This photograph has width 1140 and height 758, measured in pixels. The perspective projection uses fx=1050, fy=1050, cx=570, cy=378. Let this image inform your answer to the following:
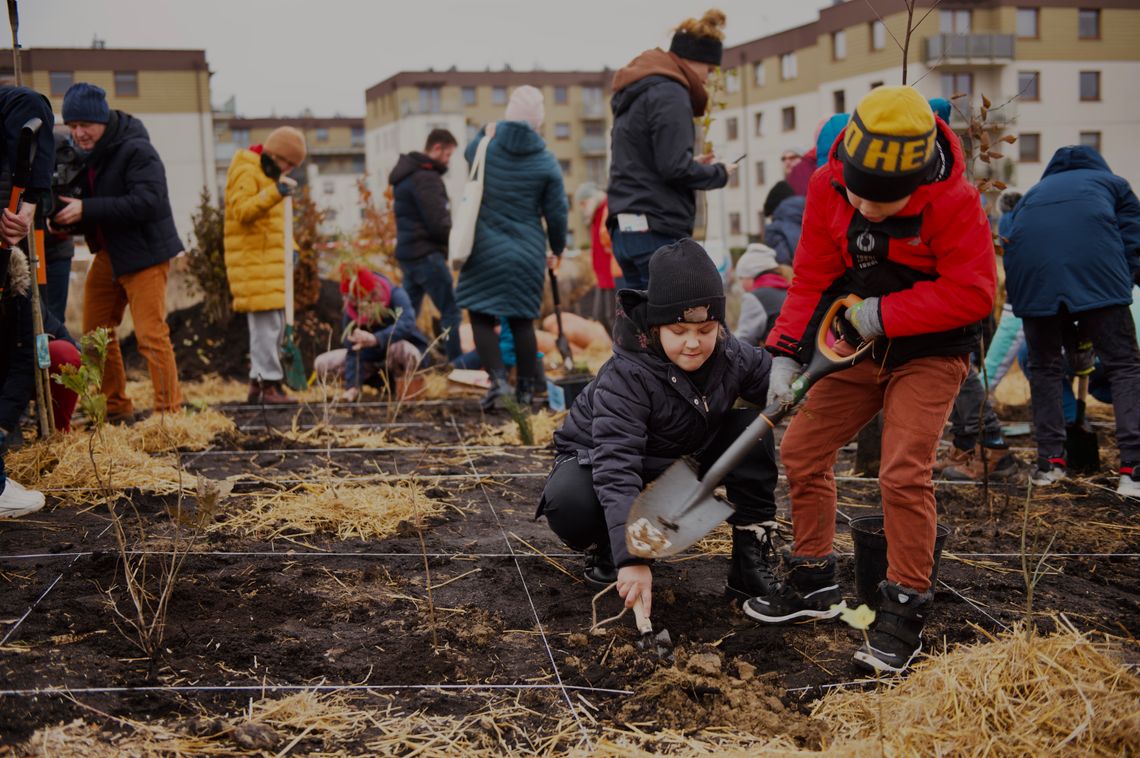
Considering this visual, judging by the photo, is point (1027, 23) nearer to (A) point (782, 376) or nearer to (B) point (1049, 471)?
(B) point (1049, 471)

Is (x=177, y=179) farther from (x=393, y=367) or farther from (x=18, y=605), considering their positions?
(x=18, y=605)

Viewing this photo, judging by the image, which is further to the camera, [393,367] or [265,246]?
[393,367]

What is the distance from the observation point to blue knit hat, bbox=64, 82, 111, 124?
5.77 meters

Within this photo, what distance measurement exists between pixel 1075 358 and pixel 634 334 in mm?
3192

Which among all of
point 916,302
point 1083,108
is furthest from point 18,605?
point 1083,108

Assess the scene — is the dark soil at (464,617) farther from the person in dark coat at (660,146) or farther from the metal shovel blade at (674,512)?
the person in dark coat at (660,146)

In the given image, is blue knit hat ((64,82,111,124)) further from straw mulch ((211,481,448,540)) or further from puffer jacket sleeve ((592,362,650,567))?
puffer jacket sleeve ((592,362,650,567))

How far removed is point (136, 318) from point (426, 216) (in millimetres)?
2507

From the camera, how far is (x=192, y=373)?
395 inches

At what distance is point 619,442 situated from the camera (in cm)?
299

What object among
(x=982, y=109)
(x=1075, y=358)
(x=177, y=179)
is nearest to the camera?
(x=982, y=109)

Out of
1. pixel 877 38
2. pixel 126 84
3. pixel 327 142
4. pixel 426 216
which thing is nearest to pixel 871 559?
pixel 426 216

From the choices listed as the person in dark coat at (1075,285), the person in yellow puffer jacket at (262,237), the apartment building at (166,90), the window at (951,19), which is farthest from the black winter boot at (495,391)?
the window at (951,19)

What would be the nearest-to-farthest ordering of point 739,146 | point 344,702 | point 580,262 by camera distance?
1. point 344,702
2. point 580,262
3. point 739,146
